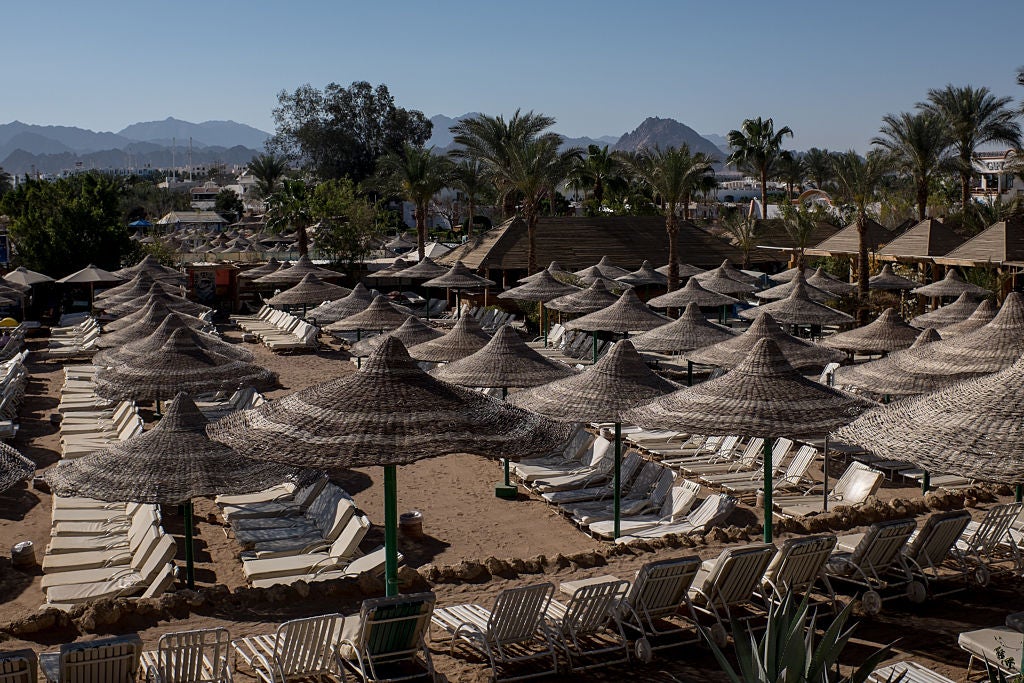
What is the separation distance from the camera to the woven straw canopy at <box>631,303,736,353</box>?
18391mm

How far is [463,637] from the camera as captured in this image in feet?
25.6

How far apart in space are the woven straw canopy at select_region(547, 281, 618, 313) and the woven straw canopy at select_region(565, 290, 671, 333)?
2.46 meters

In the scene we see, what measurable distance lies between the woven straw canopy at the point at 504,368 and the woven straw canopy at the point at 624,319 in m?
6.14

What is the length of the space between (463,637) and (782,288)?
72.6ft

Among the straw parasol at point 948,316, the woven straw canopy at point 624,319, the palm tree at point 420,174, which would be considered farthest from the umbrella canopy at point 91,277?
the straw parasol at point 948,316

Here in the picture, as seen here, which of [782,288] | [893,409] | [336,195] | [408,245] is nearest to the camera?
[893,409]

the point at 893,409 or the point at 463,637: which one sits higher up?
the point at 893,409

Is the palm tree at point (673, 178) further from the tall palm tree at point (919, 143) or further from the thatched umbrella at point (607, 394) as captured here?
the thatched umbrella at point (607, 394)

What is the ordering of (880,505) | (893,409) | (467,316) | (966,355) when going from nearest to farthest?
(893,409) → (880,505) → (966,355) → (467,316)

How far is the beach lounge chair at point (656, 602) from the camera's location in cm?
766

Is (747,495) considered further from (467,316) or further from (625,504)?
(467,316)

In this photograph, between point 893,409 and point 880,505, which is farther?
point 880,505

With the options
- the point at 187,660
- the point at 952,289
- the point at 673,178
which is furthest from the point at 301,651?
the point at 673,178

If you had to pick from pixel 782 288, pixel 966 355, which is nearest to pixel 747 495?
pixel 966 355
